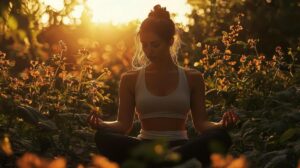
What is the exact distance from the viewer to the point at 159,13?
5.25 meters

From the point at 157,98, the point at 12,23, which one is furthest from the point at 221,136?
the point at 12,23

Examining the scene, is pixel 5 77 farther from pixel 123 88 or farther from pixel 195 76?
pixel 195 76

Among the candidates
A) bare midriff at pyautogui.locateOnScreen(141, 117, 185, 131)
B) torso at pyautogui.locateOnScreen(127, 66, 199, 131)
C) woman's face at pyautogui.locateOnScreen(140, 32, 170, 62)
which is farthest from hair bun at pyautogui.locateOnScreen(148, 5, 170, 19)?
bare midriff at pyautogui.locateOnScreen(141, 117, 185, 131)

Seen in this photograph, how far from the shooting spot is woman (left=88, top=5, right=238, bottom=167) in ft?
15.1

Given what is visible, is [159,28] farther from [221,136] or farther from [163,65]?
[221,136]

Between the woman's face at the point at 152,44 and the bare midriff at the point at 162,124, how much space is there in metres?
0.47

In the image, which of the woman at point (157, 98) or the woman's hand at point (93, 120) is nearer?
the woman's hand at point (93, 120)

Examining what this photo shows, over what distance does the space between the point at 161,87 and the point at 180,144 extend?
58 cm

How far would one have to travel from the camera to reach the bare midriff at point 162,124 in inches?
194

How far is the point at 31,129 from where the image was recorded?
18.7 ft

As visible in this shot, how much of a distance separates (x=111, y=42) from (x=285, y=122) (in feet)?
57.9

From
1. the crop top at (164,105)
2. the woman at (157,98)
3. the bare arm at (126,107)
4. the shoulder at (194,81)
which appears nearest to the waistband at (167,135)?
the woman at (157,98)

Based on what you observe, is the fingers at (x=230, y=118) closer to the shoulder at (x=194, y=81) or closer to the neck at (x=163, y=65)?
the shoulder at (x=194, y=81)

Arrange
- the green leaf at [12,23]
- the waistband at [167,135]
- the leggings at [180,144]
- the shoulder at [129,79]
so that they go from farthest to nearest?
the shoulder at [129,79] < the waistband at [167,135] < the leggings at [180,144] < the green leaf at [12,23]
